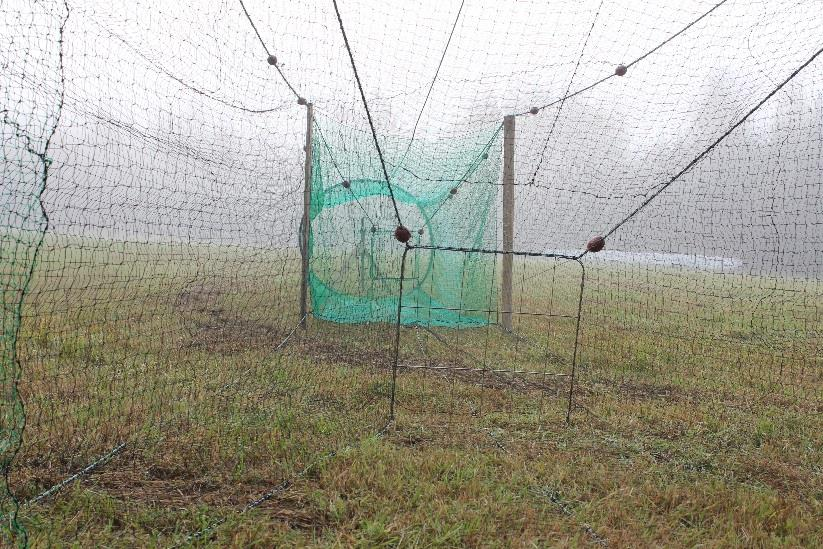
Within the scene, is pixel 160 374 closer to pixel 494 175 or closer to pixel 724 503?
pixel 724 503

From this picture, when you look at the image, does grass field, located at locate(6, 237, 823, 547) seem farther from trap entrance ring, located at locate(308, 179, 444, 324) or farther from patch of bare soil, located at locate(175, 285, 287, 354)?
trap entrance ring, located at locate(308, 179, 444, 324)

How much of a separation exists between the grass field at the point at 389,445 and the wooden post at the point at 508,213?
1518mm

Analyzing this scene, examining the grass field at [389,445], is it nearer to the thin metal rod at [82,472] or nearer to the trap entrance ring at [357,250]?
the thin metal rod at [82,472]

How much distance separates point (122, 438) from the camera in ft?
9.25

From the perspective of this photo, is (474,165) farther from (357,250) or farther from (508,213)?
(357,250)

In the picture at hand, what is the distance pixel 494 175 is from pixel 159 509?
5324 millimetres

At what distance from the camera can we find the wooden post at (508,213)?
640 centimetres

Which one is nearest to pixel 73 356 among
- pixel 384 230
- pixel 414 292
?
pixel 384 230

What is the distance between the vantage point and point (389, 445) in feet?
9.66

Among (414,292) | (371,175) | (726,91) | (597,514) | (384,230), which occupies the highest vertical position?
(726,91)

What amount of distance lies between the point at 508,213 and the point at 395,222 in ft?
4.75

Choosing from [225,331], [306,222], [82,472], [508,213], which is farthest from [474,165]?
[82,472]

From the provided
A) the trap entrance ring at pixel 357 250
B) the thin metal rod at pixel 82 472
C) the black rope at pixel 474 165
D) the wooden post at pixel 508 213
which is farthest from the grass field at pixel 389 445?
the black rope at pixel 474 165

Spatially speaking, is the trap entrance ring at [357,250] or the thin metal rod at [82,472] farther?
the trap entrance ring at [357,250]
